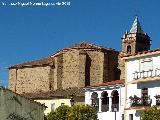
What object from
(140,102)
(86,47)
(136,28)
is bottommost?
(140,102)

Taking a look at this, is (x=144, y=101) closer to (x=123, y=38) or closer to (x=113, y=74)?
(x=113, y=74)

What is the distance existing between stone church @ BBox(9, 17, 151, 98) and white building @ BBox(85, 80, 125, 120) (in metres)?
22.4

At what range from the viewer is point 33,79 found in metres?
104

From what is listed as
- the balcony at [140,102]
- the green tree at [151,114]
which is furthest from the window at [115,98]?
the green tree at [151,114]

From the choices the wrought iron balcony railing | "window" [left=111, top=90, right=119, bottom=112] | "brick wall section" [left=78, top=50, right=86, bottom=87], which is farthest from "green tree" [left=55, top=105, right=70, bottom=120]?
"brick wall section" [left=78, top=50, right=86, bottom=87]

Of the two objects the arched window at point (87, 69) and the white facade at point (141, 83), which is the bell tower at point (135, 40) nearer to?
the arched window at point (87, 69)

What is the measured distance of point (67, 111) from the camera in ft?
218

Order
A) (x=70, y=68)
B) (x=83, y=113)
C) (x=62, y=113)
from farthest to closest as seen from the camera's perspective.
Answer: (x=70, y=68) → (x=62, y=113) → (x=83, y=113)

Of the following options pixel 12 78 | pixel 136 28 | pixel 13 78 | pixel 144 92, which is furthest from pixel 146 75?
pixel 12 78

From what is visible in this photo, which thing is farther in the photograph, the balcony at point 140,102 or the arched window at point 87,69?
the arched window at point 87,69

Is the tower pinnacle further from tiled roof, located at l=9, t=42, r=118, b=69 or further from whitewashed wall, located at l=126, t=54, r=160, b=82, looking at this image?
whitewashed wall, located at l=126, t=54, r=160, b=82

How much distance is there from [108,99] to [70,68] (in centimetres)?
3051

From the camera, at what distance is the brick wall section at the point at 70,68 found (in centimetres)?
9840

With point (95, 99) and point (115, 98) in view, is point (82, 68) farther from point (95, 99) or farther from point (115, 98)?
point (115, 98)
